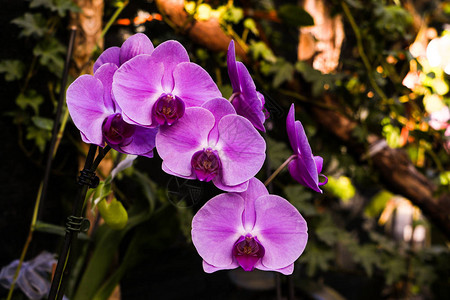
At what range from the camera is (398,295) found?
1438 mm

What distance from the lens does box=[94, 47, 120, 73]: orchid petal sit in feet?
1.33

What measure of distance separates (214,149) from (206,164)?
0.7 inches

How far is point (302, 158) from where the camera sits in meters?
0.38

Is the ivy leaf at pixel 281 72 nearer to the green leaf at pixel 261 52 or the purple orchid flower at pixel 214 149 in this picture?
the green leaf at pixel 261 52

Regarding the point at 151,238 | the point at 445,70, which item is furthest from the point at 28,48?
the point at 445,70

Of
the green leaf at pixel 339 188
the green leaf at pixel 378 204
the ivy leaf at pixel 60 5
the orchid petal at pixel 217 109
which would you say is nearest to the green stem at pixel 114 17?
the ivy leaf at pixel 60 5

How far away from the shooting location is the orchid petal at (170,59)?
0.38 metres

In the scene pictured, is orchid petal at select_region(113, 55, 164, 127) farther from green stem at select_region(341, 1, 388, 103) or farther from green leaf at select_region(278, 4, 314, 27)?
green stem at select_region(341, 1, 388, 103)

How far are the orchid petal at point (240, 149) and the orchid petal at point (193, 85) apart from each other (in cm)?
4

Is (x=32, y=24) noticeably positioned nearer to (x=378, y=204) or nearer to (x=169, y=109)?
(x=169, y=109)

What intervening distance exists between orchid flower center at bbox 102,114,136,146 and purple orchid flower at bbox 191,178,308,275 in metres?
0.10

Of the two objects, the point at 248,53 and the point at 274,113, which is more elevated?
the point at 274,113

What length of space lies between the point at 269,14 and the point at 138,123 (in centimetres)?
88

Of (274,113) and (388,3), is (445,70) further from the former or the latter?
(274,113)
